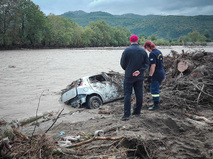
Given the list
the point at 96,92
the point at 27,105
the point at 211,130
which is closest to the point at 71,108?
the point at 96,92

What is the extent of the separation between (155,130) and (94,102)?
12.8ft

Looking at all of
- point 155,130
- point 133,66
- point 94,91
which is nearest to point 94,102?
point 94,91

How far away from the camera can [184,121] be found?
5023mm

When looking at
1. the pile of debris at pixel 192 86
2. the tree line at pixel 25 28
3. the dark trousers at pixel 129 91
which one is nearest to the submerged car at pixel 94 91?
the pile of debris at pixel 192 86

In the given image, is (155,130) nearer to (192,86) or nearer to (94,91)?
(192,86)

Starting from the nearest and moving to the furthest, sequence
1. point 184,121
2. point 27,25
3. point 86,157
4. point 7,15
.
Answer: point 86,157, point 184,121, point 7,15, point 27,25

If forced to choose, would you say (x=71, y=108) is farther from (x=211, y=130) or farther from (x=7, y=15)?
(x=7, y=15)

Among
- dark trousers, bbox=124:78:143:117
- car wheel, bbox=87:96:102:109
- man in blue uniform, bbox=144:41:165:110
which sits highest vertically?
man in blue uniform, bbox=144:41:165:110

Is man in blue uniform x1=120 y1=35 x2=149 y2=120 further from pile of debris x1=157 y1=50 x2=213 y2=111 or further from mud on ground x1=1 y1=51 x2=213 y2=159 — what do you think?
pile of debris x1=157 y1=50 x2=213 y2=111

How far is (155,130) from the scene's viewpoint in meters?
4.42

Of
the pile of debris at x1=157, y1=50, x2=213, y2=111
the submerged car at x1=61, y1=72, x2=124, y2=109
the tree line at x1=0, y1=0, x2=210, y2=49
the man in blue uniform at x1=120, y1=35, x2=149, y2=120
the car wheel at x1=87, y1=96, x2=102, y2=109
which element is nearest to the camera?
the man in blue uniform at x1=120, y1=35, x2=149, y2=120

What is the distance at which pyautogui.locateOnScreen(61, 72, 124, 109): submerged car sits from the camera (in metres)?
7.64

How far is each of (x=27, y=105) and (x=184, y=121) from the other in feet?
24.2

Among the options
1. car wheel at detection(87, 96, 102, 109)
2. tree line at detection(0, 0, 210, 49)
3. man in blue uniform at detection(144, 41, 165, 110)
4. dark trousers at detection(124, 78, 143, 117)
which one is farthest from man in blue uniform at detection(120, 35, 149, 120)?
tree line at detection(0, 0, 210, 49)
